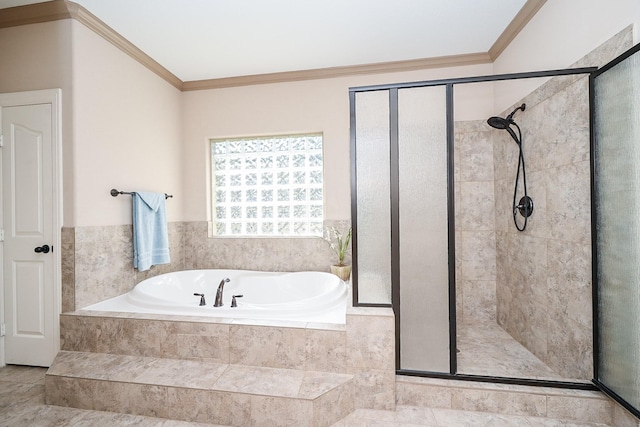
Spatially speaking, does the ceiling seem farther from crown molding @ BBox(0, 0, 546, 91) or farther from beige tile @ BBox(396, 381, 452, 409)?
beige tile @ BBox(396, 381, 452, 409)

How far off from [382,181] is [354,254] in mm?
477

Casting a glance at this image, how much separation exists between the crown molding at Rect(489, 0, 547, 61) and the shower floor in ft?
7.95

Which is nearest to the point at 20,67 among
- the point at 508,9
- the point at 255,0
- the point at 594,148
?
the point at 255,0

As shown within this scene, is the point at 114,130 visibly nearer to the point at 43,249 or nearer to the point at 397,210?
the point at 43,249

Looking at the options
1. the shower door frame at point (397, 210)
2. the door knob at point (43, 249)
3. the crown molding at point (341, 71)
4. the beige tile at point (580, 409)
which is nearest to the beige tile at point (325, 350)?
the shower door frame at point (397, 210)

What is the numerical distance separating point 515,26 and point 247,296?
3.25 m

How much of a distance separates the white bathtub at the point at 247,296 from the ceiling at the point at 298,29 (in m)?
2.07

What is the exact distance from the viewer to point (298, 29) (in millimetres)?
2312

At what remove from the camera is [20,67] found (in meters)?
2.14

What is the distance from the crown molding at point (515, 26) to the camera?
6.57ft

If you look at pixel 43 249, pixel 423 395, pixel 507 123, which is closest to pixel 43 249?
pixel 43 249

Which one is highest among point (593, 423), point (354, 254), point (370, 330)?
point (354, 254)

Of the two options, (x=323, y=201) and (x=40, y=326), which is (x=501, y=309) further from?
(x=40, y=326)

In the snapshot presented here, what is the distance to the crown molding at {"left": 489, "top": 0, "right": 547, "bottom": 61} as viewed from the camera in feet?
6.57
